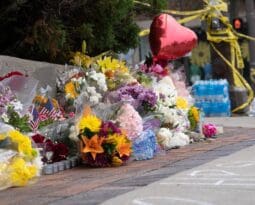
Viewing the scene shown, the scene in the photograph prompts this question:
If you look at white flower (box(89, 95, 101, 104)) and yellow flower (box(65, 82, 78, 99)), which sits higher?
yellow flower (box(65, 82, 78, 99))

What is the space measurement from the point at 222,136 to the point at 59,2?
409cm

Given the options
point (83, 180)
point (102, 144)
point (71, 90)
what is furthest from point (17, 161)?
point (71, 90)

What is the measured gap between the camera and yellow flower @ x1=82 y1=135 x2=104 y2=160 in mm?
8484

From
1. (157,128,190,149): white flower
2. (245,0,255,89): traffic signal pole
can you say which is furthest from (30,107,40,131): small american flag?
(245,0,255,89): traffic signal pole

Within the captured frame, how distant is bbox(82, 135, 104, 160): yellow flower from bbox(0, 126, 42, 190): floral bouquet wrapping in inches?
31.0

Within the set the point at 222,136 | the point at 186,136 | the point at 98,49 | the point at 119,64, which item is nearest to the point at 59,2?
the point at 119,64

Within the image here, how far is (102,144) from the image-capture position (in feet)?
28.1

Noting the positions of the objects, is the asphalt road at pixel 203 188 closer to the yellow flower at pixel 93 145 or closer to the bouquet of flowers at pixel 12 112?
the yellow flower at pixel 93 145

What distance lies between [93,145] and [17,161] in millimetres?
1297

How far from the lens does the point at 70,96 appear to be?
10.2 m

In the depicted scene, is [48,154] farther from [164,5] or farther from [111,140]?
[164,5]

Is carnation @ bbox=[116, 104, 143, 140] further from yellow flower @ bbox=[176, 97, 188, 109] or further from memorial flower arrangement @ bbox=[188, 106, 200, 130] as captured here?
memorial flower arrangement @ bbox=[188, 106, 200, 130]

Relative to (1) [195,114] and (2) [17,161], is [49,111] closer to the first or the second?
(2) [17,161]

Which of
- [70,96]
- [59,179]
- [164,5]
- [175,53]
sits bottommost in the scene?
[59,179]
